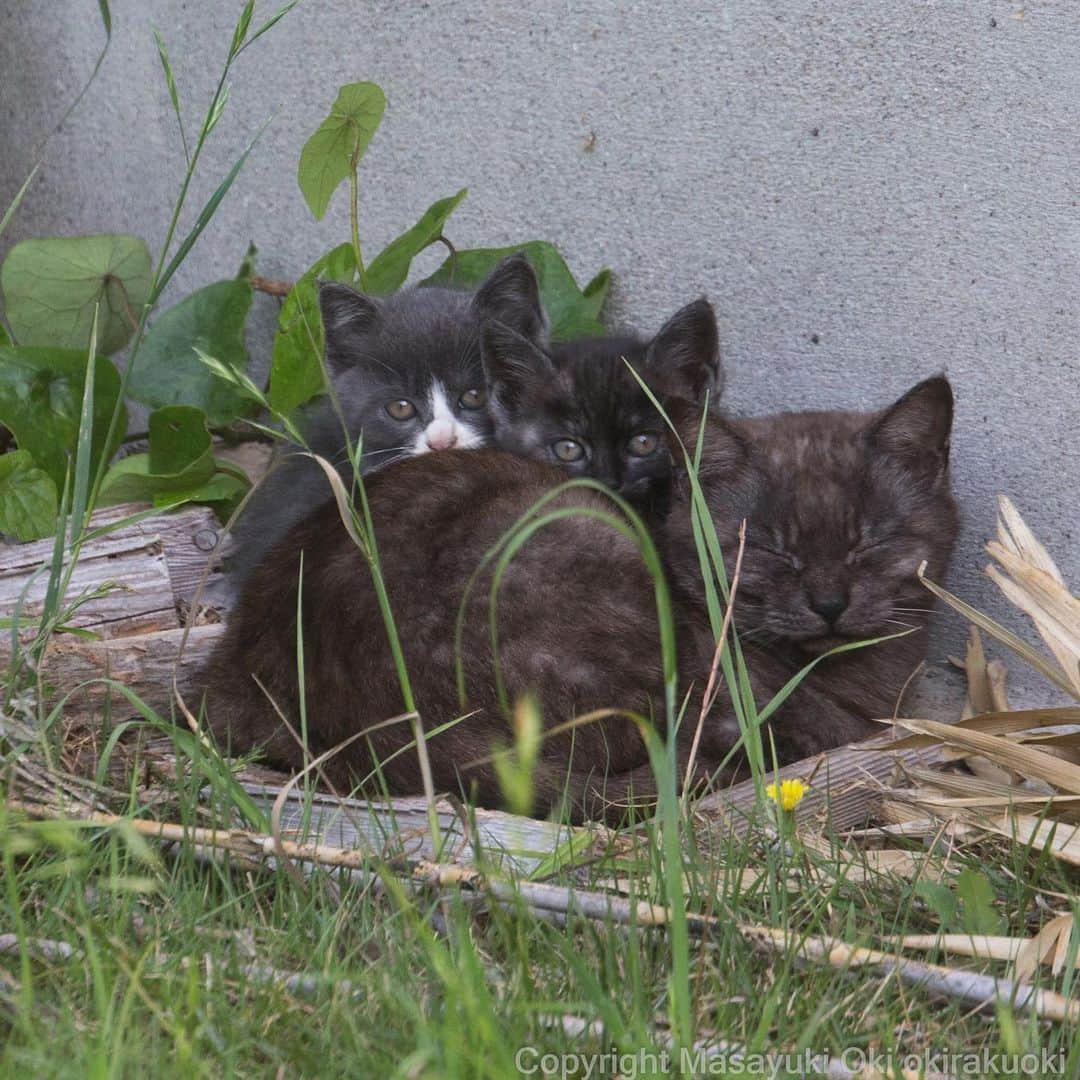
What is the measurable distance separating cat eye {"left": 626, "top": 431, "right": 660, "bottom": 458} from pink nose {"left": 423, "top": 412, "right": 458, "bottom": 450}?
0.42 meters

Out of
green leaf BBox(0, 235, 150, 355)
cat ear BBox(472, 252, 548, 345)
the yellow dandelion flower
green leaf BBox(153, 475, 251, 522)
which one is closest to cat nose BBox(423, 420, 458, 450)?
cat ear BBox(472, 252, 548, 345)

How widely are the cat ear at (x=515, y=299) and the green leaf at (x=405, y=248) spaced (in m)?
0.19

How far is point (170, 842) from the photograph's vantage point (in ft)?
5.70

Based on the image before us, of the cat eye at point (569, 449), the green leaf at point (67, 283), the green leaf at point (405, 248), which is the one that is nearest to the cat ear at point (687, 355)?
the cat eye at point (569, 449)

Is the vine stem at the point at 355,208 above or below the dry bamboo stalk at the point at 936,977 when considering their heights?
above

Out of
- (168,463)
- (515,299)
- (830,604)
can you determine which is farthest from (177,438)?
(830,604)

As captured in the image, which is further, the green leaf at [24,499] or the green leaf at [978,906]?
the green leaf at [24,499]

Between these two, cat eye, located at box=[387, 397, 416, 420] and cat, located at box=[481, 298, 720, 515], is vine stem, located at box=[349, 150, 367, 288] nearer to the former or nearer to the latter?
cat eye, located at box=[387, 397, 416, 420]

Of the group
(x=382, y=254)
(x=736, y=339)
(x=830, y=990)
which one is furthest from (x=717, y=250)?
(x=830, y=990)

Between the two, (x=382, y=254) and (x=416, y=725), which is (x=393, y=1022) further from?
(x=382, y=254)

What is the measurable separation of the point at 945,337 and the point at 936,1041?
140 centimetres

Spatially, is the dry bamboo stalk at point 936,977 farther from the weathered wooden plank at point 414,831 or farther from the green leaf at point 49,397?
the green leaf at point 49,397

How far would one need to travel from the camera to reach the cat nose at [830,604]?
86.5 inches

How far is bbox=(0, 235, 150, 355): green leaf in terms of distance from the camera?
3.21 meters
